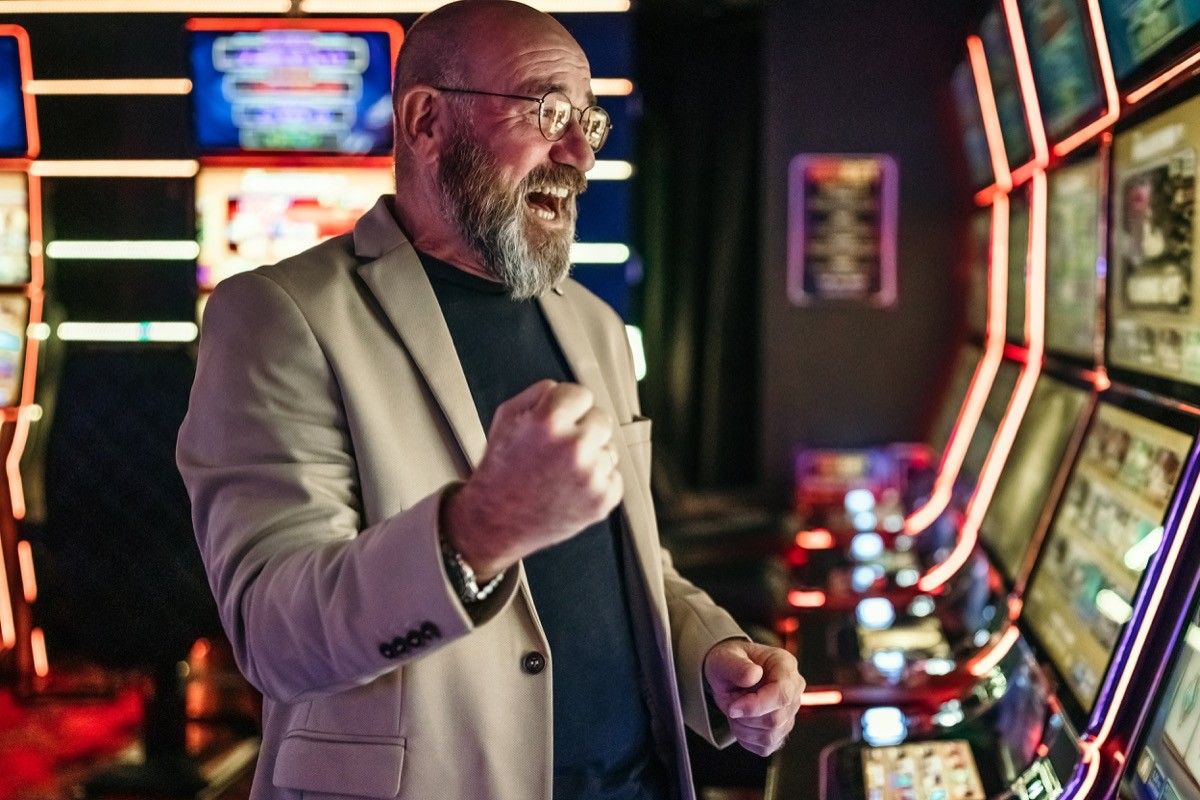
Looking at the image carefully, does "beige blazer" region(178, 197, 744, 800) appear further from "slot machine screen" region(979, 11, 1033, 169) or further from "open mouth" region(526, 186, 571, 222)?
"slot machine screen" region(979, 11, 1033, 169)

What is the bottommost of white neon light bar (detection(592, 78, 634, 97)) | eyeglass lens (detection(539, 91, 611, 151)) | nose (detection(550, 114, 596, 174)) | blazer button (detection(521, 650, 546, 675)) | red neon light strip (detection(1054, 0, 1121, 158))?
blazer button (detection(521, 650, 546, 675))

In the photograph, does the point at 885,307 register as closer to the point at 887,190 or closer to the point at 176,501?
the point at 887,190

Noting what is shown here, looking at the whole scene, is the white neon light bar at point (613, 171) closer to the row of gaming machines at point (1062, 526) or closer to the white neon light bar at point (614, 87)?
the white neon light bar at point (614, 87)

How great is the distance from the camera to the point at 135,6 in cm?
404

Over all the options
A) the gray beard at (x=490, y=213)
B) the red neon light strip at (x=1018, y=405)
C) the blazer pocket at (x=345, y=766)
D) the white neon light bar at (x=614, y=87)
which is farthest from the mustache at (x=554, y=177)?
the white neon light bar at (x=614, y=87)

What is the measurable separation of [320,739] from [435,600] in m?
0.35

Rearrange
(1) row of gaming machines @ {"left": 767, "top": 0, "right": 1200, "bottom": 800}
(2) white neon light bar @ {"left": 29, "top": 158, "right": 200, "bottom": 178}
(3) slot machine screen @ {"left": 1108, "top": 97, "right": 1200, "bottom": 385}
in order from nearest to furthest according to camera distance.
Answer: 1. (1) row of gaming machines @ {"left": 767, "top": 0, "right": 1200, "bottom": 800}
2. (3) slot machine screen @ {"left": 1108, "top": 97, "right": 1200, "bottom": 385}
3. (2) white neon light bar @ {"left": 29, "top": 158, "right": 200, "bottom": 178}

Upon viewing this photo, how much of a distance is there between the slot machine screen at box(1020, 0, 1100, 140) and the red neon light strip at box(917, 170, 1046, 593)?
0.24 meters

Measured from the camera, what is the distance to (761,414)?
15.5ft

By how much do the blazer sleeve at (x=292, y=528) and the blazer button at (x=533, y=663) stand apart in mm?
242

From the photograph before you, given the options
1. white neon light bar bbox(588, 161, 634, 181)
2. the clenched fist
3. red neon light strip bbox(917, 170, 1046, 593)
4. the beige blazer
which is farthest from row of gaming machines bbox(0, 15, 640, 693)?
the clenched fist

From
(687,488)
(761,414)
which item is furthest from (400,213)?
(687,488)

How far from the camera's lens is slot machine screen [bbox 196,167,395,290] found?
12.9 ft

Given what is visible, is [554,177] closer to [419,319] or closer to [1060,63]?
[419,319]
